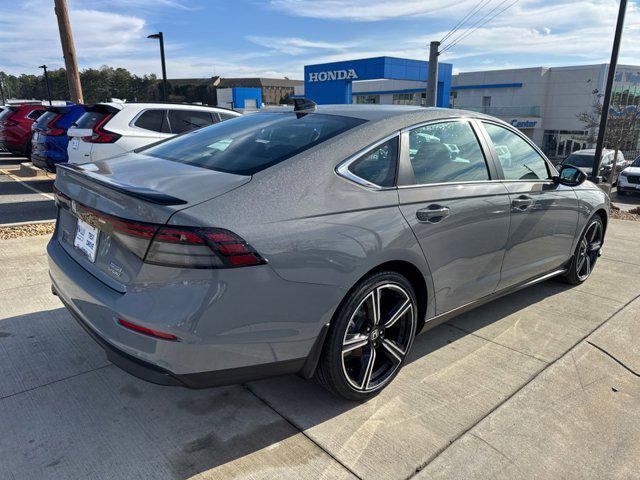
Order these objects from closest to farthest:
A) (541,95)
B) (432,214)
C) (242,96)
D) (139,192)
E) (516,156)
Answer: (139,192) < (432,214) < (516,156) < (242,96) < (541,95)

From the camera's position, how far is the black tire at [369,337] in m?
2.49

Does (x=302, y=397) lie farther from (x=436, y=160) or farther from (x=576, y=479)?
(x=436, y=160)

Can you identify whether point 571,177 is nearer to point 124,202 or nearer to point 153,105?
point 124,202

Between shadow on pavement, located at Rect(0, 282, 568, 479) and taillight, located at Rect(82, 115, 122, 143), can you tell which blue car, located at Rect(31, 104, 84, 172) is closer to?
taillight, located at Rect(82, 115, 122, 143)

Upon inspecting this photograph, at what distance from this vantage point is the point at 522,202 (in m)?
3.51

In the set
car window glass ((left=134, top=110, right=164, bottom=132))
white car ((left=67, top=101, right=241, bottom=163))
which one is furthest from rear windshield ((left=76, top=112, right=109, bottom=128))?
car window glass ((left=134, top=110, right=164, bottom=132))

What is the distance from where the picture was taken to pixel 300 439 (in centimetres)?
246

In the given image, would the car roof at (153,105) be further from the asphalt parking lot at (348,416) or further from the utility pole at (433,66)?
the utility pole at (433,66)

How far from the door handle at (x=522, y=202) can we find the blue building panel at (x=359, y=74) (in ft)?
77.8

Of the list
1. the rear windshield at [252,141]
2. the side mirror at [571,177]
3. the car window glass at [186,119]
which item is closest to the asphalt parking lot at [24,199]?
the car window glass at [186,119]

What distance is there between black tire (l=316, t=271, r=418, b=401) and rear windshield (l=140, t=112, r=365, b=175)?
0.81 m

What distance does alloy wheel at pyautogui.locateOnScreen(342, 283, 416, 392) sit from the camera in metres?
2.63

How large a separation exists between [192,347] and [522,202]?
2.57 m

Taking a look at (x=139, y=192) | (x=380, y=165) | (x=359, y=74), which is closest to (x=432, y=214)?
(x=380, y=165)
